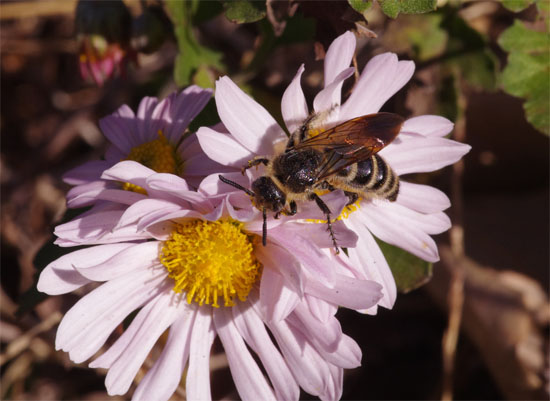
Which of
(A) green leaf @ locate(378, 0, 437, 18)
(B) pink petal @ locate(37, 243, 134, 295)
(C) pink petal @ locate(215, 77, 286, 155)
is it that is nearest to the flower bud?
(C) pink petal @ locate(215, 77, 286, 155)

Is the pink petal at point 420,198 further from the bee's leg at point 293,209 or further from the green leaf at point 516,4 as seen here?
the green leaf at point 516,4

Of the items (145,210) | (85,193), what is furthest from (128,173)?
(85,193)

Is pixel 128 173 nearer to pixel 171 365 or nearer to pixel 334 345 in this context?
pixel 171 365

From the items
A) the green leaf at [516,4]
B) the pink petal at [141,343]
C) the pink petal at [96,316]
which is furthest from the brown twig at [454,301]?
the pink petal at [96,316]

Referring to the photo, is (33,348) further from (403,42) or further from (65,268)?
(403,42)

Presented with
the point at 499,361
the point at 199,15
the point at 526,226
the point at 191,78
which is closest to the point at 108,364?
the point at 191,78
